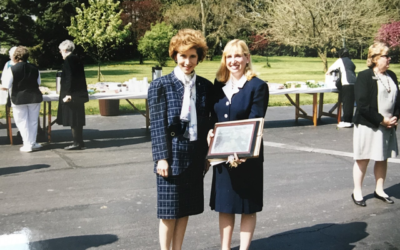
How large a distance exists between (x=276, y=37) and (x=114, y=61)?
2521 centimetres

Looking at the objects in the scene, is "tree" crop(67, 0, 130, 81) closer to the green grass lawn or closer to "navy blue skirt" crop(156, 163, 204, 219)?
the green grass lawn

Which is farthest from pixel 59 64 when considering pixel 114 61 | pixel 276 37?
pixel 276 37

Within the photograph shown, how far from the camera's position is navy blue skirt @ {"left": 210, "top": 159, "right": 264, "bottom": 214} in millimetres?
3896

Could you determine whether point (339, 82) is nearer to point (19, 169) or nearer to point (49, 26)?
point (19, 169)

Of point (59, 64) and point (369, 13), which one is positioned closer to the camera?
point (369, 13)

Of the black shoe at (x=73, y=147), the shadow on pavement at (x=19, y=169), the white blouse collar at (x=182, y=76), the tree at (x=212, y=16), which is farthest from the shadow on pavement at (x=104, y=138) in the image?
the tree at (x=212, y=16)

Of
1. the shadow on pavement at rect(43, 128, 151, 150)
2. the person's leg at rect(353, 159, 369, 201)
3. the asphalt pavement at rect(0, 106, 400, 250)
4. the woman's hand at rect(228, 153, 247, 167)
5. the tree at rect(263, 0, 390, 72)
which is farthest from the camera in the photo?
the tree at rect(263, 0, 390, 72)

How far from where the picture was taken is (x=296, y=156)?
8898 mm

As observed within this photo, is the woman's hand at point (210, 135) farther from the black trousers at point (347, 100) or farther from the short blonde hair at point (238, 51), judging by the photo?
the black trousers at point (347, 100)

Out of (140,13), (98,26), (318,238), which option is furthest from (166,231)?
(140,13)

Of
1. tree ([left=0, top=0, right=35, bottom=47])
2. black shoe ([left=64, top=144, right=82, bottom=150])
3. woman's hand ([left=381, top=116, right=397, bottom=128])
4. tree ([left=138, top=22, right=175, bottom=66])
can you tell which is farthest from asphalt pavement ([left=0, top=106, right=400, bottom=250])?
tree ([left=138, top=22, right=175, bottom=66])

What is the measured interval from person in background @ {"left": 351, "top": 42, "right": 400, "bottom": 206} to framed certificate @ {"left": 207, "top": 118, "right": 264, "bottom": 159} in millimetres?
2404

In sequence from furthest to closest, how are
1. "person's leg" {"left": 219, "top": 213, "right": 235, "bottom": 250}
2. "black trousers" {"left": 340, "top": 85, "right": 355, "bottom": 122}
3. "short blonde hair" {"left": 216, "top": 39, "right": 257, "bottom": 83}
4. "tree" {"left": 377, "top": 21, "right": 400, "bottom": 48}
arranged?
1. "tree" {"left": 377, "top": 21, "right": 400, "bottom": 48}
2. "black trousers" {"left": 340, "top": 85, "right": 355, "bottom": 122}
3. "person's leg" {"left": 219, "top": 213, "right": 235, "bottom": 250}
4. "short blonde hair" {"left": 216, "top": 39, "right": 257, "bottom": 83}

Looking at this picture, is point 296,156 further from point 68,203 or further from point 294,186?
point 68,203
